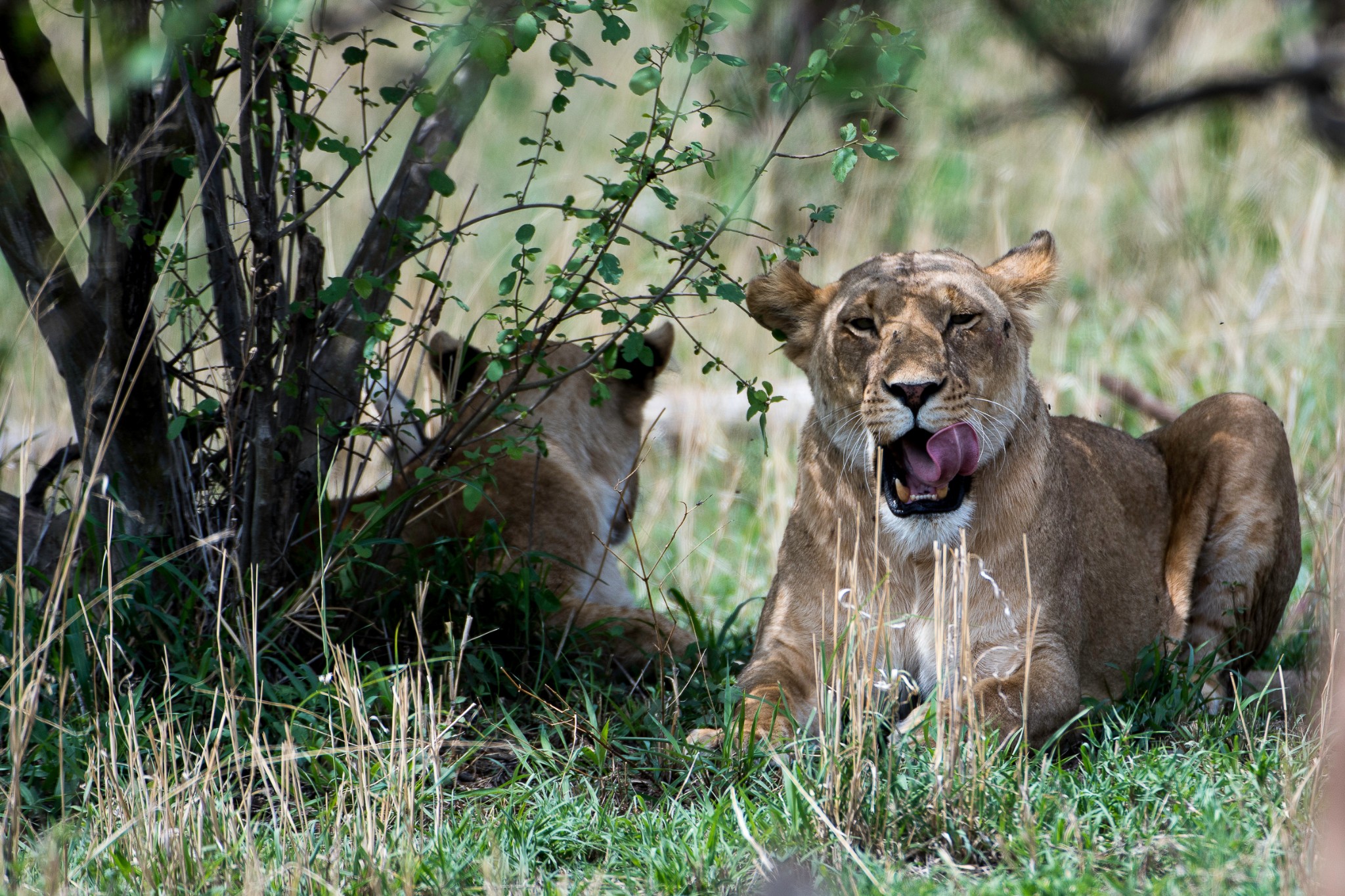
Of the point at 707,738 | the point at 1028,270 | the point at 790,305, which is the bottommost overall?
the point at 707,738

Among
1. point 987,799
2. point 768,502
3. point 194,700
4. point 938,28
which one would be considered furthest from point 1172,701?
point 938,28

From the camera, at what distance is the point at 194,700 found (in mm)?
3713

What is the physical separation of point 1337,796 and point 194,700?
3.02 metres

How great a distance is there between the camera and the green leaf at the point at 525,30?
3045 mm

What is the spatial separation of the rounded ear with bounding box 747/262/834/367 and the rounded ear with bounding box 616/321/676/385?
86 centimetres

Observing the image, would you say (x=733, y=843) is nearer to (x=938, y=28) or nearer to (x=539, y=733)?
(x=539, y=733)

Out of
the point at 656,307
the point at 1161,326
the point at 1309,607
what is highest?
the point at 1161,326

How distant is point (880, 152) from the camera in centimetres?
339

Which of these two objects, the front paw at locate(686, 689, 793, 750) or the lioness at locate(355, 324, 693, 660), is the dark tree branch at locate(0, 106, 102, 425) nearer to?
the lioness at locate(355, 324, 693, 660)

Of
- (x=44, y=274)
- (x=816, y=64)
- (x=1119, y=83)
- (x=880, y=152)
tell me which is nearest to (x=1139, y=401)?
(x=1119, y=83)

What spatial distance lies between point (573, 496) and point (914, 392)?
1.75 meters

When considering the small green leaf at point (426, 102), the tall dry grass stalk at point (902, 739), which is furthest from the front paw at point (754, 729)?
the small green leaf at point (426, 102)

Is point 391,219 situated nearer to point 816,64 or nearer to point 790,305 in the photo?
point 790,305

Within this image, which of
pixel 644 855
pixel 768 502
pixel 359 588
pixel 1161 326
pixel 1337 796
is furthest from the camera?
pixel 1161 326
